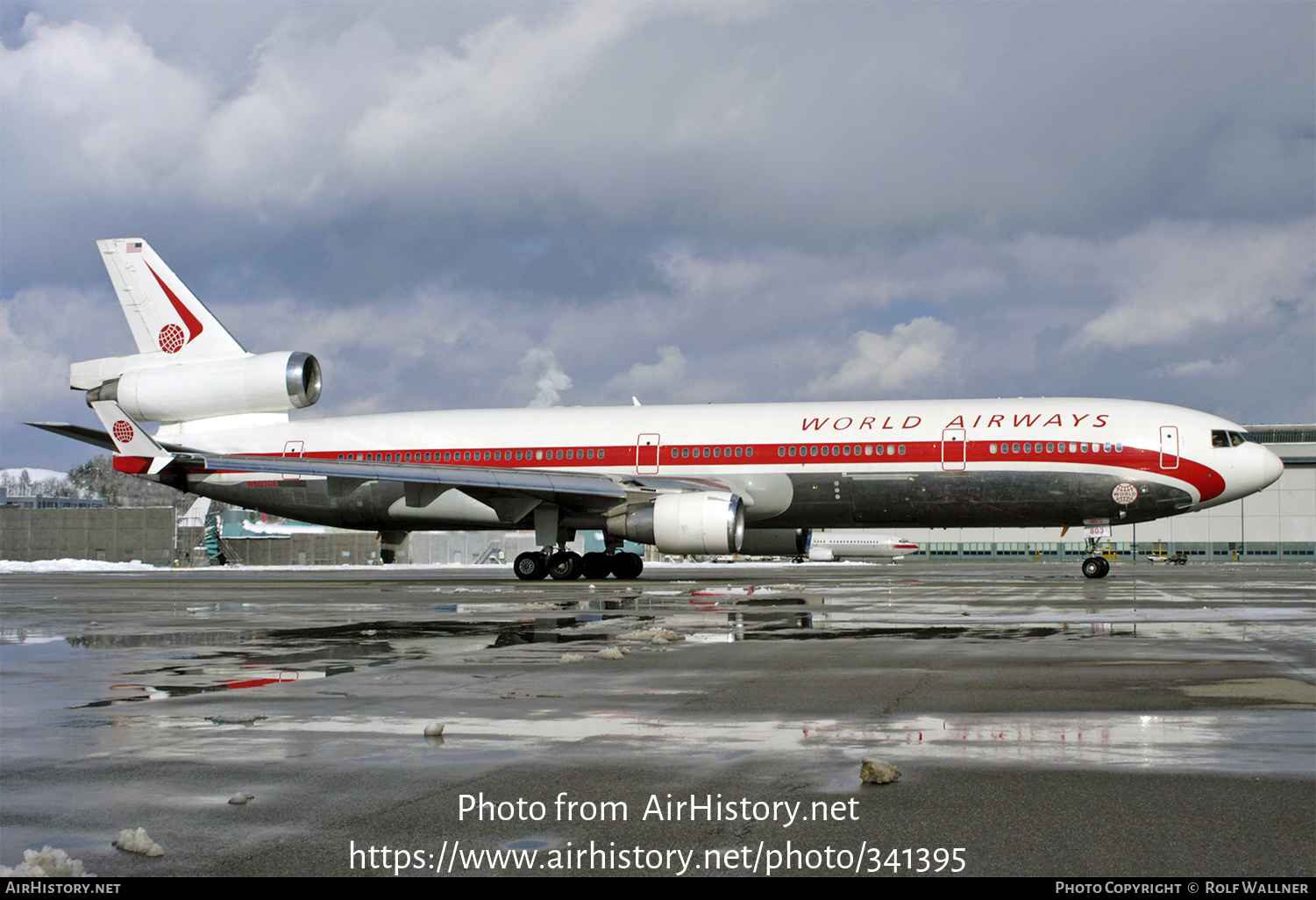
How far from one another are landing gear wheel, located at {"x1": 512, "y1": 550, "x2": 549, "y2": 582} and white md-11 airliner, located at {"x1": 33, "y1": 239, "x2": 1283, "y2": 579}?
0.24 feet

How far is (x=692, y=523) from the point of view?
25.0 meters

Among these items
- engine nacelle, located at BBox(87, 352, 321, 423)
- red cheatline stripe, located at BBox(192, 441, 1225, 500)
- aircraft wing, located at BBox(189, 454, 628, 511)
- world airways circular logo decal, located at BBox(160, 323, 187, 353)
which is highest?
world airways circular logo decal, located at BBox(160, 323, 187, 353)

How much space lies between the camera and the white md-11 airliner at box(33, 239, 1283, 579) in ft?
84.6

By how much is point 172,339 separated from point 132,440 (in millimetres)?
4168

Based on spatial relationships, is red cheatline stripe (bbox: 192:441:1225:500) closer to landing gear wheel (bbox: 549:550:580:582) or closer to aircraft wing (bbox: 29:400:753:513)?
aircraft wing (bbox: 29:400:753:513)

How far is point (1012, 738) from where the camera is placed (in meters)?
5.76

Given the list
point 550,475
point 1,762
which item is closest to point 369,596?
point 550,475

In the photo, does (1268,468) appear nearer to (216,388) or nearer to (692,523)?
(692,523)

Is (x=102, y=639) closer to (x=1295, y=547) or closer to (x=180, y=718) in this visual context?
(x=180, y=718)

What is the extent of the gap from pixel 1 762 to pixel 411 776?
6.95 ft

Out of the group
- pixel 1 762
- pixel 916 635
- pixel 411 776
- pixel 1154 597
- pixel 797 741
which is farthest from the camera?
pixel 1154 597

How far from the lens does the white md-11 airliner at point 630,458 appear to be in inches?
1016

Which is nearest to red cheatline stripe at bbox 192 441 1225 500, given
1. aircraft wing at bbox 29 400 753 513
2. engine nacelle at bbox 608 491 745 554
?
aircraft wing at bbox 29 400 753 513
